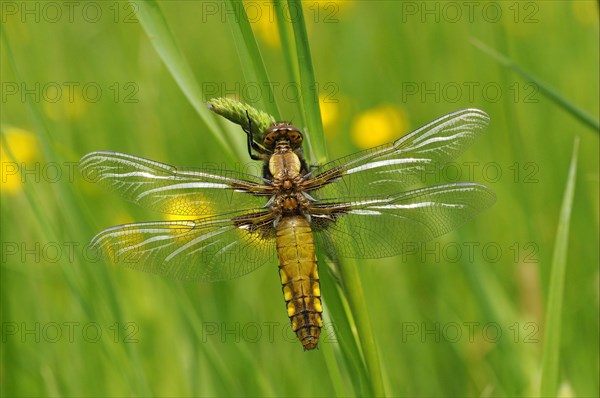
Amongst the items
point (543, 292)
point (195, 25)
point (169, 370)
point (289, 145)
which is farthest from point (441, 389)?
point (195, 25)

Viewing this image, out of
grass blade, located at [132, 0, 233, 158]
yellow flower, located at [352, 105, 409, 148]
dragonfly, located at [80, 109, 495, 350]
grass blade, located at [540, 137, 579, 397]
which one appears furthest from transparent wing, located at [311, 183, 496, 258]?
yellow flower, located at [352, 105, 409, 148]

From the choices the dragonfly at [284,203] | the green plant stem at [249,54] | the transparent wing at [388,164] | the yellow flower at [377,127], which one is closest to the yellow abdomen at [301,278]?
the dragonfly at [284,203]

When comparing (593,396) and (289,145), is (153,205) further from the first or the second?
(593,396)

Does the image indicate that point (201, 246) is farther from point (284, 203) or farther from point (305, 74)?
point (305, 74)

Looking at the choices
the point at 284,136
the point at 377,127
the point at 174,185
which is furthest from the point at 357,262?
the point at 377,127

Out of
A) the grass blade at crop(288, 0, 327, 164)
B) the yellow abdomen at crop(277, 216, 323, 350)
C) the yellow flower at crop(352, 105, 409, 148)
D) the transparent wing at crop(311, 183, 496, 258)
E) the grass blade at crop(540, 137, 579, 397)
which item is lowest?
the grass blade at crop(540, 137, 579, 397)

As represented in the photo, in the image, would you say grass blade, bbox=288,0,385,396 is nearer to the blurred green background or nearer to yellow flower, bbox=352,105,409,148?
the blurred green background

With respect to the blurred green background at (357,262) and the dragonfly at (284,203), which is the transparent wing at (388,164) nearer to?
the dragonfly at (284,203)
